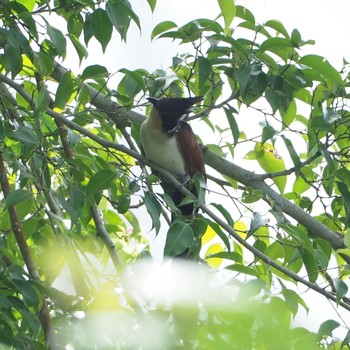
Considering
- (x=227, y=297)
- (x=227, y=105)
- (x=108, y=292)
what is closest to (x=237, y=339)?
Answer: (x=227, y=297)

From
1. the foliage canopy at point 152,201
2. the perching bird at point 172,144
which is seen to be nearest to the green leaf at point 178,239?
the foliage canopy at point 152,201

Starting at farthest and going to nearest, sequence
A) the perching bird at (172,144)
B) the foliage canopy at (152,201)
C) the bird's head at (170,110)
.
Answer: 1. the perching bird at (172,144)
2. the bird's head at (170,110)
3. the foliage canopy at (152,201)

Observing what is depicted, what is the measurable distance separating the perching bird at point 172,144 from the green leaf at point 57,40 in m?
1.17

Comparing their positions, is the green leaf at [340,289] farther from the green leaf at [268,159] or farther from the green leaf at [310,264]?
the green leaf at [268,159]

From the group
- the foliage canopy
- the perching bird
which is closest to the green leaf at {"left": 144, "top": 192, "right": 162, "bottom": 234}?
the foliage canopy

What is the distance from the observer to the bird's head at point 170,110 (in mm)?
4343

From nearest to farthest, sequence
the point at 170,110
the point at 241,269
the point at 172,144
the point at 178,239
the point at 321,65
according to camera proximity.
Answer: the point at 178,239 < the point at 241,269 < the point at 321,65 < the point at 170,110 < the point at 172,144

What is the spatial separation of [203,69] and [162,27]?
0.26 meters

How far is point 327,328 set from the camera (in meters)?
3.04

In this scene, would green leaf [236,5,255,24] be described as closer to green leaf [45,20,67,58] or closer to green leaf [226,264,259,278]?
green leaf [45,20,67,58]

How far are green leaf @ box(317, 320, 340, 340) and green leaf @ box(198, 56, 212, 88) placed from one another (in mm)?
939

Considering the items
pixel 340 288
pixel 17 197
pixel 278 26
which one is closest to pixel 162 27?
pixel 278 26

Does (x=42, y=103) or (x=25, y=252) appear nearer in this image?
(x=42, y=103)

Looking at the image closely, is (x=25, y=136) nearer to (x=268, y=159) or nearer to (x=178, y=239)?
(x=178, y=239)
